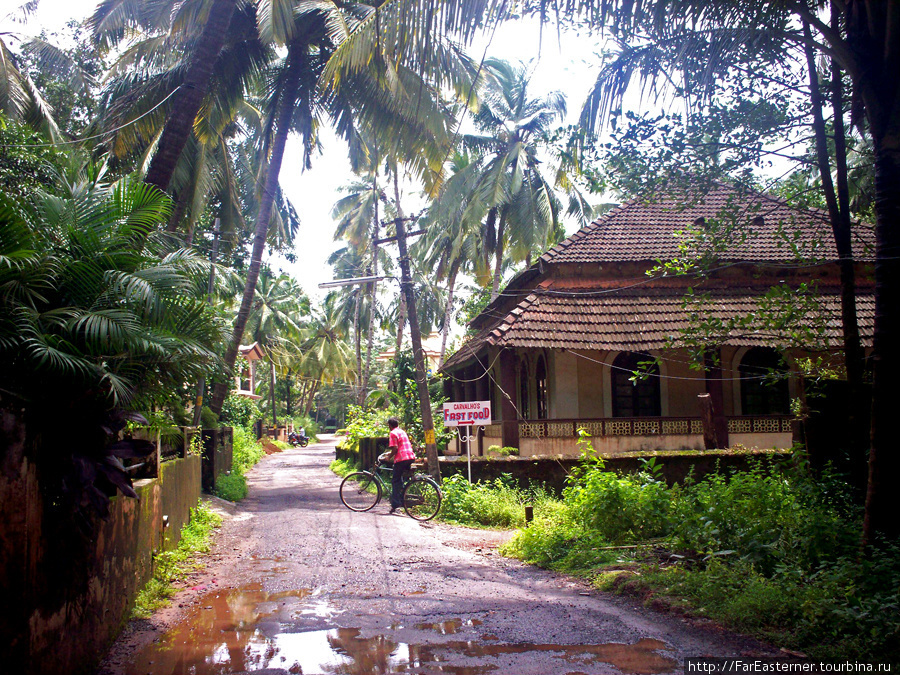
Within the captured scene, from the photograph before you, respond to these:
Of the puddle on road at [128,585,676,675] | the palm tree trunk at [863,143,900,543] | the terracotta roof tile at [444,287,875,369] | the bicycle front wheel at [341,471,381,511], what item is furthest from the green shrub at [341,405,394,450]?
the palm tree trunk at [863,143,900,543]

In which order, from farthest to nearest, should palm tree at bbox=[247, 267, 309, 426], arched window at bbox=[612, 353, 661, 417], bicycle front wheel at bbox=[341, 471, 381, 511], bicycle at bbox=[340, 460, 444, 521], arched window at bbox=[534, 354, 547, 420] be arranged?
palm tree at bbox=[247, 267, 309, 426] → arched window at bbox=[534, 354, 547, 420] → arched window at bbox=[612, 353, 661, 417] → bicycle front wheel at bbox=[341, 471, 381, 511] → bicycle at bbox=[340, 460, 444, 521]

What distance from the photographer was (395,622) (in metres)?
5.90

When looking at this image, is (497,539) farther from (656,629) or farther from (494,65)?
(494,65)

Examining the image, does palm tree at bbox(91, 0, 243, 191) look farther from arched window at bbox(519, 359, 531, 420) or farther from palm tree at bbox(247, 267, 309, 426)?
palm tree at bbox(247, 267, 309, 426)

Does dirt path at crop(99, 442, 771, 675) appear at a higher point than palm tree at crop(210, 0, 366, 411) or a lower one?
lower

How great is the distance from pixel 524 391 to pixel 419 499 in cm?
904

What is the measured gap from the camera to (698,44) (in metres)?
6.86

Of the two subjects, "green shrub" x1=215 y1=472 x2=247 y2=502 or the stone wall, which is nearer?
the stone wall

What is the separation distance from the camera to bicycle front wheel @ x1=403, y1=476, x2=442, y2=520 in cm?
1274

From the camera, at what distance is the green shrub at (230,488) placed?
15.8 metres

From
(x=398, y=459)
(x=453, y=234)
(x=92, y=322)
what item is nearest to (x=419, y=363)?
(x=398, y=459)

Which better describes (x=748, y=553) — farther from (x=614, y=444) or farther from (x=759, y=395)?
A: (x=759, y=395)

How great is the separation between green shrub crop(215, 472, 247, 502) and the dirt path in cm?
621

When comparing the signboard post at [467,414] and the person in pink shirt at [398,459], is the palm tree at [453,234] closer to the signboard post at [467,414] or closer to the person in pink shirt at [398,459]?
the signboard post at [467,414]
